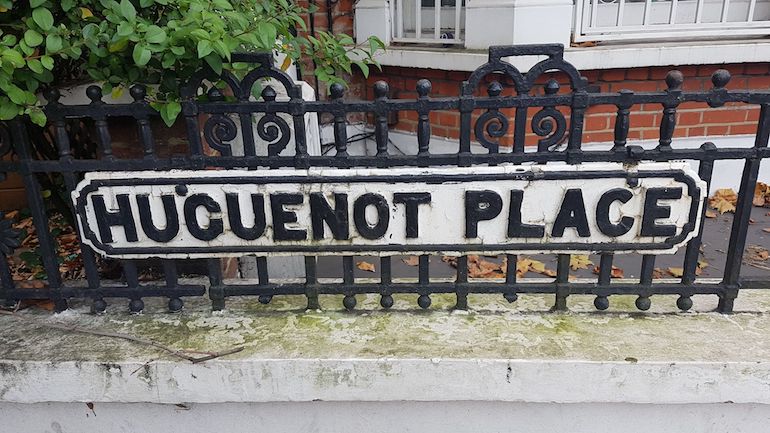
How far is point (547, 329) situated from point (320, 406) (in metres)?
0.86

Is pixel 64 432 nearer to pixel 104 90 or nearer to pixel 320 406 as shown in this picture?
pixel 320 406

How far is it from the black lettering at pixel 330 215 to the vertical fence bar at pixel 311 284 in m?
0.12

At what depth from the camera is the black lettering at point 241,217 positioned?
1.98m

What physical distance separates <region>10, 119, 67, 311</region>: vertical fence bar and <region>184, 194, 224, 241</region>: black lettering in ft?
1.85

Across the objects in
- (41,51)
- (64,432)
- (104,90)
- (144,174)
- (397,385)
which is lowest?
(64,432)

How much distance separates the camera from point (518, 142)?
1.93m

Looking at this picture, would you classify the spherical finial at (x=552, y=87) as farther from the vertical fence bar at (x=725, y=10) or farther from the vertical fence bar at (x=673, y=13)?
the vertical fence bar at (x=725, y=10)

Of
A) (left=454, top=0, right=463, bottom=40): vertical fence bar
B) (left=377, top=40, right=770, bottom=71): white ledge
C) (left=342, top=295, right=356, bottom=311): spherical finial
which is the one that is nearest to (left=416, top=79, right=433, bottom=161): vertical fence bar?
(left=342, top=295, right=356, bottom=311): spherical finial

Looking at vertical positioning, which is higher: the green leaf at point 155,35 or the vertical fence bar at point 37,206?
the green leaf at point 155,35

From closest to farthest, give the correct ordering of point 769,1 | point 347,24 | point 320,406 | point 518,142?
point 518,142 < point 320,406 < point 769,1 < point 347,24

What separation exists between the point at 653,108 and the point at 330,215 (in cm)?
319

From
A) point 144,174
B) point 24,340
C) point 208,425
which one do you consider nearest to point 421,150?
point 144,174

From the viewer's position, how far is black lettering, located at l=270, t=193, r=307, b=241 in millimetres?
1967

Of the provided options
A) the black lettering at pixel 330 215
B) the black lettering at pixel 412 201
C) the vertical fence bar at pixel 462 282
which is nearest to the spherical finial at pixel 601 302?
the vertical fence bar at pixel 462 282
